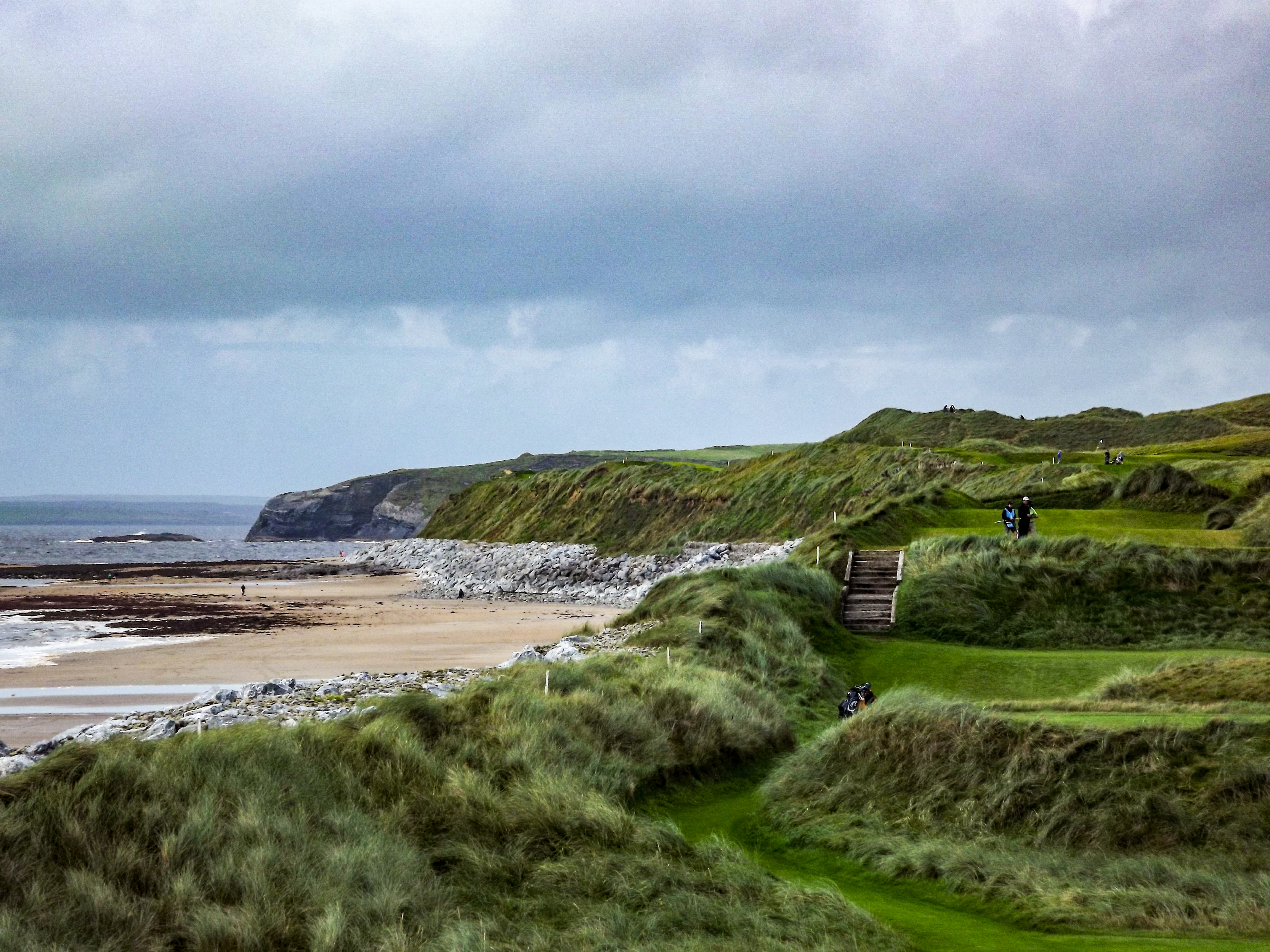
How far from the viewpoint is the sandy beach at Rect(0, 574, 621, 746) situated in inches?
914

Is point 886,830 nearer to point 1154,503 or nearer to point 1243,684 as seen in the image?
point 1243,684

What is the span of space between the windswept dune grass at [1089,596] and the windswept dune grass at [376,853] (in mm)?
13760

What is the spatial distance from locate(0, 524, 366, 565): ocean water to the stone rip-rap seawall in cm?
2686

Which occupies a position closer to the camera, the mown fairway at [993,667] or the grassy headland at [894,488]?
the mown fairway at [993,667]

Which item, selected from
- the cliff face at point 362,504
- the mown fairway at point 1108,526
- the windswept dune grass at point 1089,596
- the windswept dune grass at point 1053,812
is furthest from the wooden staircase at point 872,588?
the cliff face at point 362,504

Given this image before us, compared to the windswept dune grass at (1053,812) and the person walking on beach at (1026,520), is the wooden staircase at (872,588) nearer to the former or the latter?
the person walking on beach at (1026,520)

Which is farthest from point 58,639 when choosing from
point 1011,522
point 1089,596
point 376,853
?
point 1089,596

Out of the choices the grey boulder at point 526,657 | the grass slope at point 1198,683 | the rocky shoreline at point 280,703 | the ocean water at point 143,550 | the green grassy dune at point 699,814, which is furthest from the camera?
the ocean water at point 143,550

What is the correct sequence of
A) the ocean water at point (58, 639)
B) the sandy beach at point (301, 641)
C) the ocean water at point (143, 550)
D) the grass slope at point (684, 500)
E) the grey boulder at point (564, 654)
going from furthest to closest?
the ocean water at point (143, 550)
the grass slope at point (684, 500)
the ocean water at point (58, 639)
the sandy beach at point (301, 641)
the grey boulder at point (564, 654)

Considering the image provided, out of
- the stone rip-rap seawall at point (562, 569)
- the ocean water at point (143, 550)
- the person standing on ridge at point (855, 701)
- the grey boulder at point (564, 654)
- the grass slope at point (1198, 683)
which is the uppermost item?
the grass slope at point (1198, 683)

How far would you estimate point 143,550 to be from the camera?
354 feet

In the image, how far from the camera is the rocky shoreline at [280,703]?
40.6 feet

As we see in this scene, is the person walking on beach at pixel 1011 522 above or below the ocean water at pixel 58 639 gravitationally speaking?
above

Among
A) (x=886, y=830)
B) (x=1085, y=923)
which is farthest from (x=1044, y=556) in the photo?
(x=1085, y=923)
